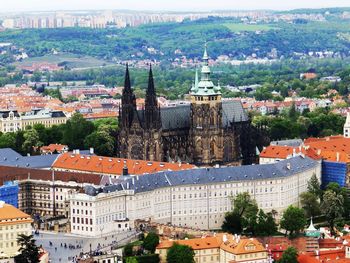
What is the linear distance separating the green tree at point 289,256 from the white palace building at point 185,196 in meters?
15.8

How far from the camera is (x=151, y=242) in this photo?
88.3 metres

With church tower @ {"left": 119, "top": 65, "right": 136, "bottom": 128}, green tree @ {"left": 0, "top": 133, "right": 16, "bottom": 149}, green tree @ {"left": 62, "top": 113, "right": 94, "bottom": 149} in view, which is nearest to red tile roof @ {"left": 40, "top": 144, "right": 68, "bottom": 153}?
green tree @ {"left": 62, "top": 113, "right": 94, "bottom": 149}

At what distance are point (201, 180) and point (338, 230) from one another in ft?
37.9

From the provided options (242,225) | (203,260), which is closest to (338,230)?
(242,225)

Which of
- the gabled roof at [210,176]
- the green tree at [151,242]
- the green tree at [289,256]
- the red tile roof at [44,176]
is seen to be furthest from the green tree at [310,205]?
the green tree at [151,242]

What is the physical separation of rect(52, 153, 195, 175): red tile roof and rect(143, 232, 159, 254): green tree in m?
18.0

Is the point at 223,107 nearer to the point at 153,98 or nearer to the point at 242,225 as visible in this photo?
the point at 153,98

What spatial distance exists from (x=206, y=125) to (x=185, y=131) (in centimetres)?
201

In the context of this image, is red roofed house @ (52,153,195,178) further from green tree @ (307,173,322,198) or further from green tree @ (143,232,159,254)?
green tree @ (143,232,159,254)

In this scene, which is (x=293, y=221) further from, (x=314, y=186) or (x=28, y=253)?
(x=28, y=253)

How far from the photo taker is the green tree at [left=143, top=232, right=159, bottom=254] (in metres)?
88.0

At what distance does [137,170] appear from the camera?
10888cm

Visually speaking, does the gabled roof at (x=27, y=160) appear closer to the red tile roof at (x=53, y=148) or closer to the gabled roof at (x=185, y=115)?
the gabled roof at (x=185, y=115)

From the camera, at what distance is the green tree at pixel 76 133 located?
13546 cm
